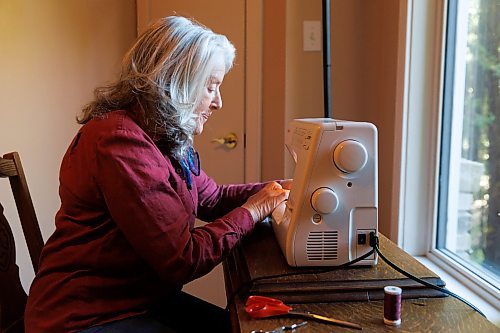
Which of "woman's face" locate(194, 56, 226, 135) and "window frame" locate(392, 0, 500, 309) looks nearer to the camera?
"woman's face" locate(194, 56, 226, 135)

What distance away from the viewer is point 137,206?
1.05 meters

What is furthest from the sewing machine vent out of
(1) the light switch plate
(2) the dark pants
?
(1) the light switch plate

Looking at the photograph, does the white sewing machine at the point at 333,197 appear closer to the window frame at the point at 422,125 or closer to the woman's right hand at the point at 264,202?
the woman's right hand at the point at 264,202

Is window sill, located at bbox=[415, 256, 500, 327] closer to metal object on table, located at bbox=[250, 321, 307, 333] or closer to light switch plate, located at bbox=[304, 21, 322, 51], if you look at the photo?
metal object on table, located at bbox=[250, 321, 307, 333]

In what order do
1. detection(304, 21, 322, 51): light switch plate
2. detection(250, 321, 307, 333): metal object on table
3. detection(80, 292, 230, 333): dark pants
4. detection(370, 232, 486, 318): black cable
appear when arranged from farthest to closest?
detection(304, 21, 322, 51): light switch plate, detection(80, 292, 230, 333): dark pants, detection(370, 232, 486, 318): black cable, detection(250, 321, 307, 333): metal object on table

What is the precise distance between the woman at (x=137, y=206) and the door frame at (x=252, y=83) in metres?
1.09

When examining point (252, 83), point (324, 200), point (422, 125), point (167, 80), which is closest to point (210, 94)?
point (167, 80)

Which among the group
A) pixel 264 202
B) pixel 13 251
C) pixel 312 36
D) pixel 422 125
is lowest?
pixel 13 251

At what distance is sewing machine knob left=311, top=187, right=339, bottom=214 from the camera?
1090 millimetres

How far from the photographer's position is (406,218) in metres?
1.79

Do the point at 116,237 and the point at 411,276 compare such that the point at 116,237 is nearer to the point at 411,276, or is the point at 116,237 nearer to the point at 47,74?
the point at 411,276

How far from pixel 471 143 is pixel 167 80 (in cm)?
97

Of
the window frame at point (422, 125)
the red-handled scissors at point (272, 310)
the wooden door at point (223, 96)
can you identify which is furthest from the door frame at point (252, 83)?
the red-handled scissors at point (272, 310)

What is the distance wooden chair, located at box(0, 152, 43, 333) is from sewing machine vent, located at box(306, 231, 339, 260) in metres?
0.73
